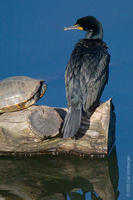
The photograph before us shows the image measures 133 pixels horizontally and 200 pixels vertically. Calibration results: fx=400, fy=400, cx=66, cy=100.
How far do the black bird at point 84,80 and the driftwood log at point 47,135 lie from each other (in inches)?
6.7

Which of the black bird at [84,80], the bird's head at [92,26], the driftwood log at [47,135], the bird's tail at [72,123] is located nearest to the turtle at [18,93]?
the driftwood log at [47,135]

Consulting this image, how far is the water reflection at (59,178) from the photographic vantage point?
3.60 metres

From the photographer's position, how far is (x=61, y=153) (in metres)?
4.60

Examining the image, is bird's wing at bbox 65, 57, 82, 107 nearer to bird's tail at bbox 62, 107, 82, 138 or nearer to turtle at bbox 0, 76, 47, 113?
bird's tail at bbox 62, 107, 82, 138

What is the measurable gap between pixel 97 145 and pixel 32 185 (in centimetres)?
100

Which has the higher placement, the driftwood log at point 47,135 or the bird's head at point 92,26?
the bird's head at point 92,26

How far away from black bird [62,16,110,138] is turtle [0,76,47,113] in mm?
408

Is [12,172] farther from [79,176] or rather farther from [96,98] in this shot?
[96,98]

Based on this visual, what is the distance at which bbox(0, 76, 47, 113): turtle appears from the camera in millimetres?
4691

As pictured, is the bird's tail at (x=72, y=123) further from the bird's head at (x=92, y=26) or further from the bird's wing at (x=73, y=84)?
the bird's head at (x=92, y=26)

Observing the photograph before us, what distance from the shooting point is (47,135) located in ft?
14.7

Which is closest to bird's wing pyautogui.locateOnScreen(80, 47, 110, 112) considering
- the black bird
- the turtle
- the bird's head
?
the black bird

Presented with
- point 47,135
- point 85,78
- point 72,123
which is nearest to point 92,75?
point 85,78

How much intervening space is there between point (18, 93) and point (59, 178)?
1289mm
